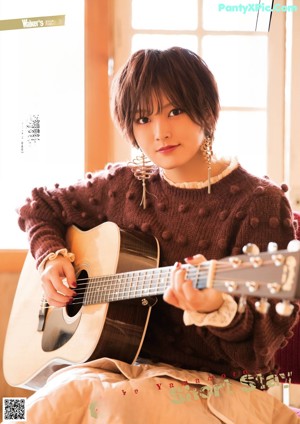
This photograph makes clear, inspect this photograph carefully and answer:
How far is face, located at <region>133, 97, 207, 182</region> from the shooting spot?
4.22ft

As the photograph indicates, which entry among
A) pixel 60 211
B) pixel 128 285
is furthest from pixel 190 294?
pixel 60 211

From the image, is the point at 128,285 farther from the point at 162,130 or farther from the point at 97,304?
the point at 162,130

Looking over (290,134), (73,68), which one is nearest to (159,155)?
(290,134)

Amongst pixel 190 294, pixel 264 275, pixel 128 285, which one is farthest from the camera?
pixel 128 285

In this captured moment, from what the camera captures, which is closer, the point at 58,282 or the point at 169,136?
the point at 169,136

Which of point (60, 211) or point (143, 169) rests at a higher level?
point (143, 169)

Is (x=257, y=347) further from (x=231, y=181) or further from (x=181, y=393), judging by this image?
(x=231, y=181)

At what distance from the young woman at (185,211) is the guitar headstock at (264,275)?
6.6 inches

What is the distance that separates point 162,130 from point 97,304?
0.41 meters

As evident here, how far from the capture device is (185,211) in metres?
1.36

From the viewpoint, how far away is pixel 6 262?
198cm

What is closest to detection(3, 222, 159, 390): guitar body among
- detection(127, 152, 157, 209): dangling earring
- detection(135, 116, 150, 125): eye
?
detection(127, 152, 157, 209): dangling earring

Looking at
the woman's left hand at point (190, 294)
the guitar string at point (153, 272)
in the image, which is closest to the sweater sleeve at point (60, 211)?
the guitar string at point (153, 272)

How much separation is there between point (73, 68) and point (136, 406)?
126 cm
